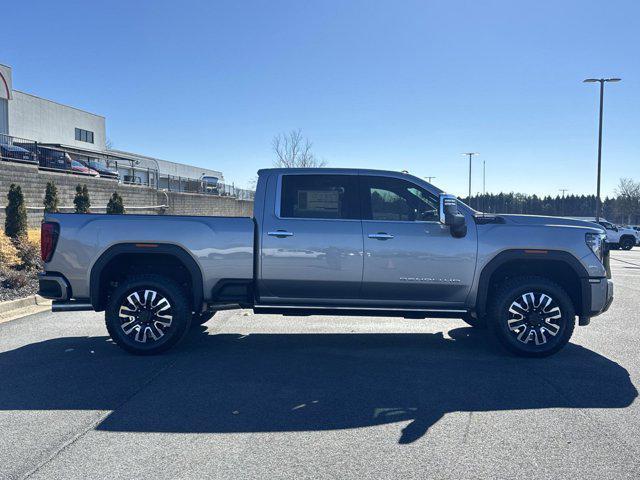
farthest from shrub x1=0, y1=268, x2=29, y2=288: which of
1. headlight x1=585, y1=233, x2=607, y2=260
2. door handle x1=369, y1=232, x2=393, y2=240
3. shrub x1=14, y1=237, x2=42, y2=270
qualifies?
headlight x1=585, y1=233, x2=607, y2=260

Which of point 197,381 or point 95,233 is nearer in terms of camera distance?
point 197,381

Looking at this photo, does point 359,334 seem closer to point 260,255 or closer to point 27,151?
point 260,255

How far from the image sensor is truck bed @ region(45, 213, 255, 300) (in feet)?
19.7

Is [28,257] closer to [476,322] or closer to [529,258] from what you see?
[476,322]

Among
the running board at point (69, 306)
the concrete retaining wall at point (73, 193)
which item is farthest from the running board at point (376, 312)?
the concrete retaining wall at point (73, 193)

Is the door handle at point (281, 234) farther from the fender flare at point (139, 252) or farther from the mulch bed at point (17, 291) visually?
the mulch bed at point (17, 291)

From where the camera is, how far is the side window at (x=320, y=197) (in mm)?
6180

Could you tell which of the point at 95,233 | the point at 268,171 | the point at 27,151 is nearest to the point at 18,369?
the point at 95,233

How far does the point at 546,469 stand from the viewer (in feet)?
11.4

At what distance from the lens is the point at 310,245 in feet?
19.7

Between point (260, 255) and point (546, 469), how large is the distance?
355cm

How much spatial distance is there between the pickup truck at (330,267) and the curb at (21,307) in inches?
110

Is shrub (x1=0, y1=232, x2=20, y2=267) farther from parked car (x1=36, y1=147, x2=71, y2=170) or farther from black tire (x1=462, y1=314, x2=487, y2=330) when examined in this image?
black tire (x1=462, y1=314, x2=487, y2=330)

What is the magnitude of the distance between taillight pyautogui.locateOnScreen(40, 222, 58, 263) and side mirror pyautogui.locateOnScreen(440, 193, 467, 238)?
4.22 metres
